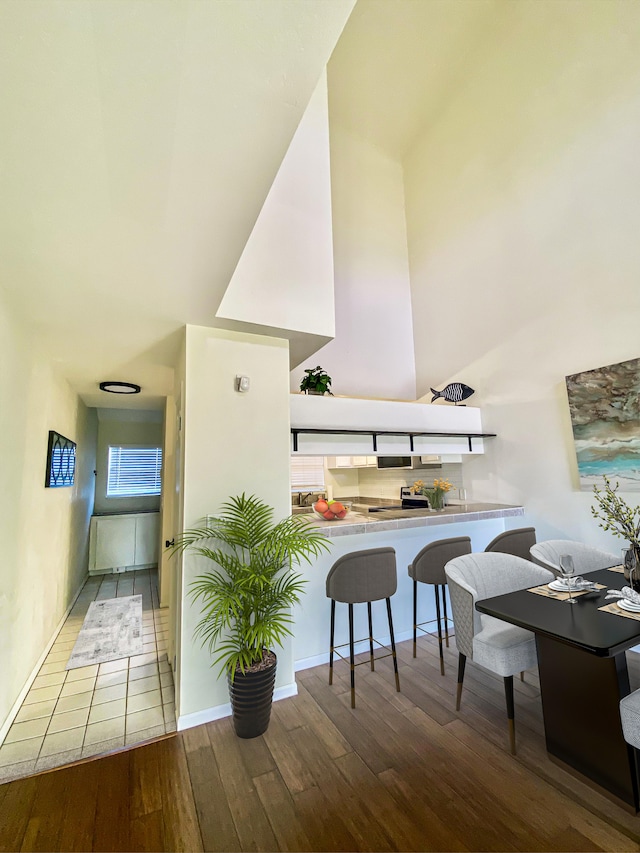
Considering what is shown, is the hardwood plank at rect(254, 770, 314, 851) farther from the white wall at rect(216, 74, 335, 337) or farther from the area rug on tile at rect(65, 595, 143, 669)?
the white wall at rect(216, 74, 335, 337)

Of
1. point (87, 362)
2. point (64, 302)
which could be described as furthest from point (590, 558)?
point (87, 362)

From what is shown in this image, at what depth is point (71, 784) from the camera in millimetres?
1882

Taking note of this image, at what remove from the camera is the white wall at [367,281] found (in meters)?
5.34

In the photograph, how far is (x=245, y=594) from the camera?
2246 mm

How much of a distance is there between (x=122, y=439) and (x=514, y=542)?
6098 mm

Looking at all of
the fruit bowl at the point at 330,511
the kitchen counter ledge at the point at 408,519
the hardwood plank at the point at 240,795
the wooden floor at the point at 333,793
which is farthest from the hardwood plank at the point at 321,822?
the fruit bowl at the point at 330,511

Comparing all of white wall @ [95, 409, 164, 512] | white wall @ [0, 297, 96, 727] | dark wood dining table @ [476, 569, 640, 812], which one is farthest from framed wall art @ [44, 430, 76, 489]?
dark wood dining table @ [476, 569, 640, 812]

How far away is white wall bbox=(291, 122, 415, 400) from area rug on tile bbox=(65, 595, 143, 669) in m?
3.66

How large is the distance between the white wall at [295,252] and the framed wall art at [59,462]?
2.08 meters

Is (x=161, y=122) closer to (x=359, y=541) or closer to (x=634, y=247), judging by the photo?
(x=359, y=541)

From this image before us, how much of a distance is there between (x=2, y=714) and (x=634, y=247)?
18.6ft

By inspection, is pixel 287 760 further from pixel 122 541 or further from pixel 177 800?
pixel 122 541

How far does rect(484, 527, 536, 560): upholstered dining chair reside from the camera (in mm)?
3154

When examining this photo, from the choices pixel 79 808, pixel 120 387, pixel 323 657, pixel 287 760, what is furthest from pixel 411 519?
pixel 120 387
